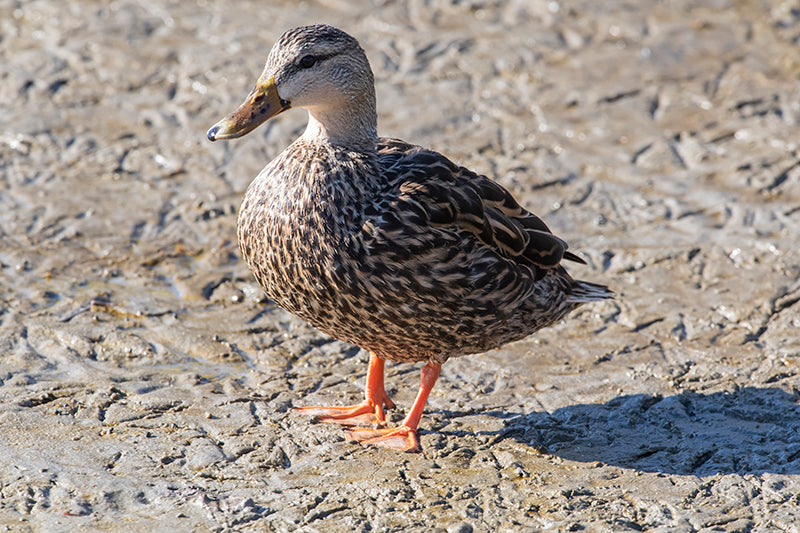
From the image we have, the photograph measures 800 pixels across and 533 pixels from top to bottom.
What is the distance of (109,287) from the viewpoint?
5324 millimetres

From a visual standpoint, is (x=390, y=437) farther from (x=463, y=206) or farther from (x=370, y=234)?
(x=463, y=206)

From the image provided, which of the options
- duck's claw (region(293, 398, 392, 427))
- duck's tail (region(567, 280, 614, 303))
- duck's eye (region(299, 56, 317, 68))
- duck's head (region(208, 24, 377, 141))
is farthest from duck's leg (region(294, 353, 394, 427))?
duck's eye (region(299, 56, 317, 68))

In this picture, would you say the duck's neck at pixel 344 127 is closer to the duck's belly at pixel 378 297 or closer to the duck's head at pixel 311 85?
the duck's head at pixel 311 85

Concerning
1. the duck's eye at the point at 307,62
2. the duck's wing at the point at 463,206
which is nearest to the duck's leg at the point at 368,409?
the duck's wing at the point at 463,206

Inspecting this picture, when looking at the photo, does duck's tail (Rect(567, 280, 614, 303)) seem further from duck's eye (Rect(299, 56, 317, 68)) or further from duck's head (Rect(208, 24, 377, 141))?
duck's eye (Rect(299, 56, 317, 68))

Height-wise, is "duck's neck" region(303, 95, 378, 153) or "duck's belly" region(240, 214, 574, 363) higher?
"duck's neck" region(303, 95, 378, 153)

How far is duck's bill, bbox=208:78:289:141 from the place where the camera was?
13.2 feet

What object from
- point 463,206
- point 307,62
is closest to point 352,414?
point 463,206

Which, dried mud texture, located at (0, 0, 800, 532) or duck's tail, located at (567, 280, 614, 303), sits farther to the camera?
duck's tail, located at (567, 280, 614, 303)

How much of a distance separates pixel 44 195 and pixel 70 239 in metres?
0.59

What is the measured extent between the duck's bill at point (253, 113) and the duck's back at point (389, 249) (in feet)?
0.73

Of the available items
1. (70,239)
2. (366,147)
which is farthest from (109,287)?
(366,147)

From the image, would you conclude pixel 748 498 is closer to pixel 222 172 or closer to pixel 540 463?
pixel 540 463

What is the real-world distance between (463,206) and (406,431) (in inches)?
45.0
